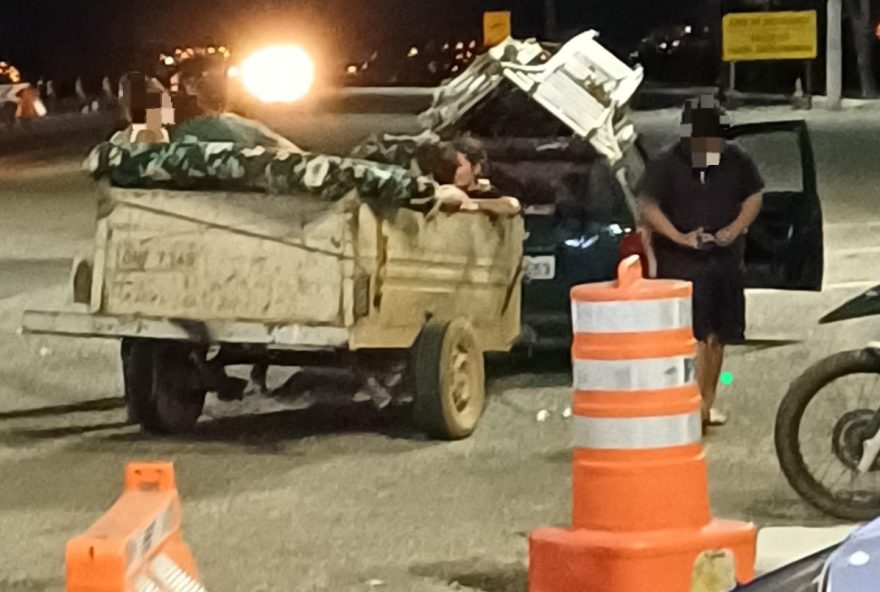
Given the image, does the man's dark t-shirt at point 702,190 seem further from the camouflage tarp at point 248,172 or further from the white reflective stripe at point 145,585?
the white reflective stripe at point 145,585

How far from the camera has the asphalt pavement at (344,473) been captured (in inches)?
313

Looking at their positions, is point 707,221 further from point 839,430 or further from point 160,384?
point 160,384

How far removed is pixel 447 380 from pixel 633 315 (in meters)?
3.71

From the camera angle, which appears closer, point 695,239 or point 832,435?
point 832,435

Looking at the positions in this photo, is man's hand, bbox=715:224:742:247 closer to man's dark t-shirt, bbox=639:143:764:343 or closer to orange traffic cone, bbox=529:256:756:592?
man's dark t-shirt, bbox=639:143:764:343

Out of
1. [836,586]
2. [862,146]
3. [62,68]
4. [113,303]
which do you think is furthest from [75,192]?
[62,68]

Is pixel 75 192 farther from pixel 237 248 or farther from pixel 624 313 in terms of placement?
pixel 624 313

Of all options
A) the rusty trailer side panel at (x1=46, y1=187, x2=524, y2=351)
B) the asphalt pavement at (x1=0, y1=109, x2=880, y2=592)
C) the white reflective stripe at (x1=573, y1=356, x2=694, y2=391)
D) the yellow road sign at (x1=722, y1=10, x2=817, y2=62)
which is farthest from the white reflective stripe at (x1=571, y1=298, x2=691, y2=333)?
the yellow road sign at (x1=722, y1=10, x2=817, y2=62)

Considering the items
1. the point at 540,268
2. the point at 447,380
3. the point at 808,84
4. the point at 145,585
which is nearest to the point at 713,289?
the point at 447,380

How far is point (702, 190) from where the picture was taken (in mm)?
10555

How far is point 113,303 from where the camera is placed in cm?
1020

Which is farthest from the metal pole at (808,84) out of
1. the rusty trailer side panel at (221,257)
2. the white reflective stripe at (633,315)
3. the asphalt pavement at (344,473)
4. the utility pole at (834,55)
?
the white reflective stripe at (633,315)

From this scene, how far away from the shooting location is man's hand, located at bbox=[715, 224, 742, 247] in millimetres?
10484

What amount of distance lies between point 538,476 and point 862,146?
26730mm
